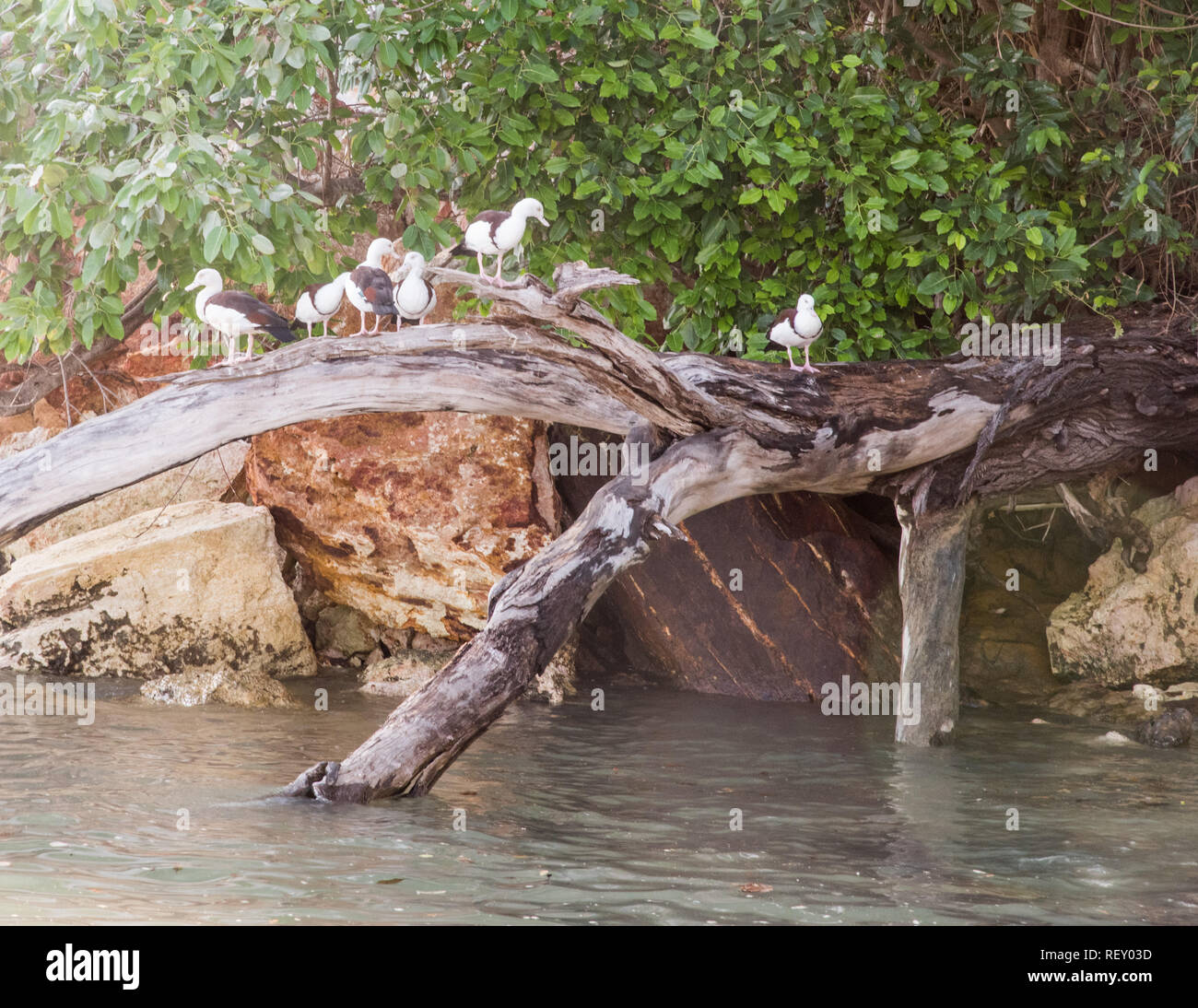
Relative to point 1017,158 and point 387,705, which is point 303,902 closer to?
point 387,705

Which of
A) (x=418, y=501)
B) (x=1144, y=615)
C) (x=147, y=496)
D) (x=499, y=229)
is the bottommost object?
(x=1144, y=615)

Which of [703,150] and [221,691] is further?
[221,691]

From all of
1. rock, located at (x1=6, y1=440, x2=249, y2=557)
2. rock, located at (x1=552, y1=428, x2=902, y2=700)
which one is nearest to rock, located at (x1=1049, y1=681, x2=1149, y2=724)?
rock, located at (x1=552, y1=428, x2=902, y2=700)

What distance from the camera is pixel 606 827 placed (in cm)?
609

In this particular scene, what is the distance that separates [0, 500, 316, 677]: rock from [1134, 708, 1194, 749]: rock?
6.82 m

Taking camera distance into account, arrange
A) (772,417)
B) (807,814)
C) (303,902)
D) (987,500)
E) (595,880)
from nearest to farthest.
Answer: (303,902)
(595,880)
(807,814)
(772,417)
(987,500)

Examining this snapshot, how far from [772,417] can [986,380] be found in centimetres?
158

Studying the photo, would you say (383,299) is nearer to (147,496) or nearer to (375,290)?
(375,290)

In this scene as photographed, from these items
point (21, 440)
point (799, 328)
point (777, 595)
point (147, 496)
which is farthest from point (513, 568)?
point (21, 440)

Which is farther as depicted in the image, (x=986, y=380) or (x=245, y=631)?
(x=245, y=631)

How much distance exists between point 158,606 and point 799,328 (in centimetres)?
587

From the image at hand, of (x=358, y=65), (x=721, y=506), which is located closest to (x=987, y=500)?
(x=721, y=506)

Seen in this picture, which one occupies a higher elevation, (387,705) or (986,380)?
(986,380)

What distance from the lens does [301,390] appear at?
23.4 ft
